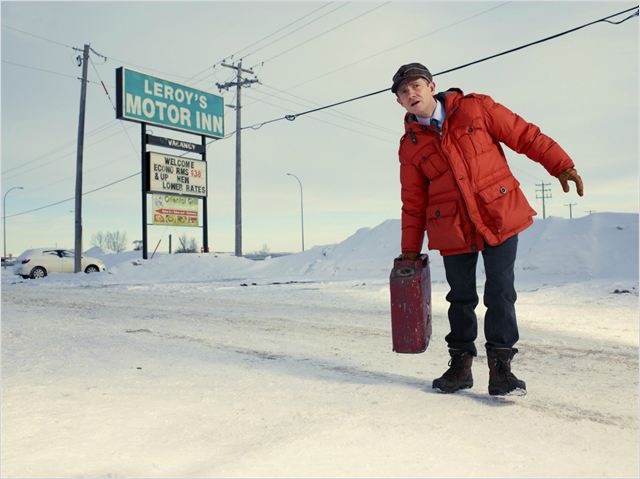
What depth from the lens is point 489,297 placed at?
3.09 metres

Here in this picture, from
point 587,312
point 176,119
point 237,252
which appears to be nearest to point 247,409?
point 587,312

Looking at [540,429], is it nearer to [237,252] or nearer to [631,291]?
[631,291]

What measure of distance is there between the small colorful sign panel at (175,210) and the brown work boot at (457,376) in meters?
21.4

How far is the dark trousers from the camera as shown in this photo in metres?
3.04

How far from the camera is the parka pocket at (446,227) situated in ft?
10.0

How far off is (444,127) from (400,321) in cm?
115

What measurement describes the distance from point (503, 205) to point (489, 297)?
535mm

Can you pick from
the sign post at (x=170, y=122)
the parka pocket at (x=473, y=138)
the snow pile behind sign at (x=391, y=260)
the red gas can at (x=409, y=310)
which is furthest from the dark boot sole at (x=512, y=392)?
the sign post at (x=170, y=122)

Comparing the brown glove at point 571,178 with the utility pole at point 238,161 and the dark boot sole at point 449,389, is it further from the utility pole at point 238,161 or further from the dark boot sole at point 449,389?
the utility pole at point 238,161

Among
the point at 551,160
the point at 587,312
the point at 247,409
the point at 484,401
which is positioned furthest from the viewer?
the point at 587,312

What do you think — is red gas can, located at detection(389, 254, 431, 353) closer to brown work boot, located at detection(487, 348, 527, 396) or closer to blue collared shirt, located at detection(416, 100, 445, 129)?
brown work boot, located at detection(487, 348, 527, 396)

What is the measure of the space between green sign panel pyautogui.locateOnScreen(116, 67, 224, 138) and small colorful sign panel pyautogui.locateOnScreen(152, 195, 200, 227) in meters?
3.17

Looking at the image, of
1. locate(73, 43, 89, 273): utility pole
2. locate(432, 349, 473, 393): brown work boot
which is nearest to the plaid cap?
locate(432, 349, 473, 393): brown work boot

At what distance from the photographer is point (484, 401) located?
9.44 feet
